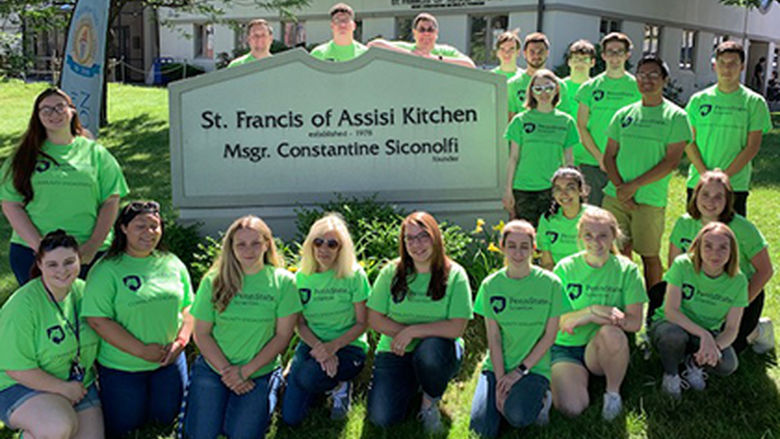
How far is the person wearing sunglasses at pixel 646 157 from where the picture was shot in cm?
432

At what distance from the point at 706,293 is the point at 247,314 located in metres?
2.29

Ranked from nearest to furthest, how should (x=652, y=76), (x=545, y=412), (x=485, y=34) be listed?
(x=545, y=412)
(x=652, y=76)
(x=485, y=34)

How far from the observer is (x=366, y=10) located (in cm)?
2259

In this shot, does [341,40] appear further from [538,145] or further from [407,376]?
[407,376]

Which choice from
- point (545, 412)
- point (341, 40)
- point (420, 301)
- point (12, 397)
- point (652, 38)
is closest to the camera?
point (12, 397)

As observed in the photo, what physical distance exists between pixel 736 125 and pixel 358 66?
2597mm

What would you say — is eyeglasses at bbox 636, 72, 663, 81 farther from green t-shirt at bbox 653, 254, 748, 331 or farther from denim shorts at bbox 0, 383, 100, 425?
denim shorts at bbox 0, 383, 100, 425

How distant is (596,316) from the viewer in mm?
3559

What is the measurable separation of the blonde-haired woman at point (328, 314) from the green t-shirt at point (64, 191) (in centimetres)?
116

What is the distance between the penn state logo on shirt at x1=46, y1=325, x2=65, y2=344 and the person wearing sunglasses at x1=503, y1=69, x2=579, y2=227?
277 centimetres

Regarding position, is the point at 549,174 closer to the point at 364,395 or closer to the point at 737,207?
the point at 737,207

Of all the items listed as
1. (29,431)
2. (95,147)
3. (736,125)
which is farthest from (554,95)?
(29,431)

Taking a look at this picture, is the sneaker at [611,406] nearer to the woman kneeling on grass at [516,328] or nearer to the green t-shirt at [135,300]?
the woman kneeling on grass at [516,328]

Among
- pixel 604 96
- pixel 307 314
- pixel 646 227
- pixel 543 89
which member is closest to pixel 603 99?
pixel 604 96
